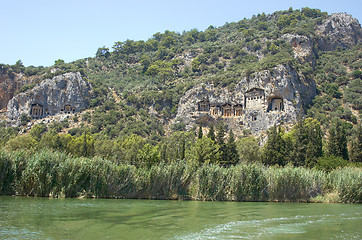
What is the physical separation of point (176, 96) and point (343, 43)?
72.4 m

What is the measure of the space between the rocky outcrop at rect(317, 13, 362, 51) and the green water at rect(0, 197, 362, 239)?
116363 mm

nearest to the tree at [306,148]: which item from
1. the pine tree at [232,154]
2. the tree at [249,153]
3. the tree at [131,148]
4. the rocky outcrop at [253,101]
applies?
the tree at [249,153]

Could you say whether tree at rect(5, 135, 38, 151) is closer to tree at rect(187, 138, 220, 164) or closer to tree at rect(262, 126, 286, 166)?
tree at rect(187, 138, 220, 164)

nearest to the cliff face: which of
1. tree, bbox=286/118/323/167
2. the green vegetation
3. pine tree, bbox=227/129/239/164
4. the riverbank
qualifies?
the green vegetation

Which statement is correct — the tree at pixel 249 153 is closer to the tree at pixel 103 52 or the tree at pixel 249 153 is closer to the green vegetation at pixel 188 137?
the green vegetation at pixel 188 137

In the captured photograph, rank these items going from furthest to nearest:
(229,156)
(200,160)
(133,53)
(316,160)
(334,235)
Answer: (133,53) → (229,156) → (200,160) → (316,160) → (334,235)

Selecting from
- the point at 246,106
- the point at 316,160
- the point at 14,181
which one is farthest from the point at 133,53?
the point at 14,181

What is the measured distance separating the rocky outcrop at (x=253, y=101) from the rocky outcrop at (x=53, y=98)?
3307 cm

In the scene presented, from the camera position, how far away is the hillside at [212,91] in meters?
91.3

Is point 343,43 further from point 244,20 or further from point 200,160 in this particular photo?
point 200,160

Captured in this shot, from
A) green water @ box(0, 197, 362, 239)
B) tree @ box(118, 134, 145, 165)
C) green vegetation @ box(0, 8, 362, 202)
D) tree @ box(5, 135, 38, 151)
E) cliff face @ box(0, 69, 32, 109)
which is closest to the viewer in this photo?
green water @ box(0, 197, 362, 239)

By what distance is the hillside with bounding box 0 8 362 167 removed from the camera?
91312mm

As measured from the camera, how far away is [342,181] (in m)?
35.0

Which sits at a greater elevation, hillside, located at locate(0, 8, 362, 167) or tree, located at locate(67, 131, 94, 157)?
hillside, located at locate(0, 8, 362, 167)
